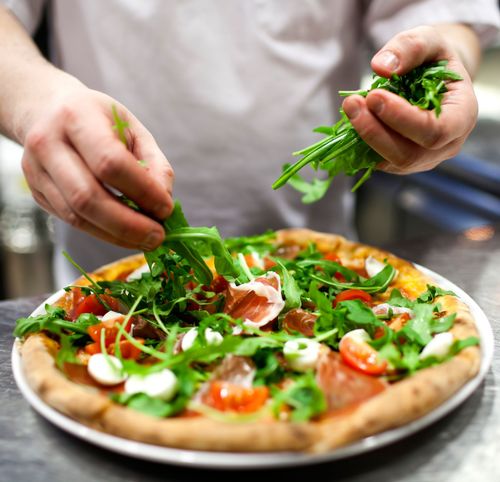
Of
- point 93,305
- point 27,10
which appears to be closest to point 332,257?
point 93,305

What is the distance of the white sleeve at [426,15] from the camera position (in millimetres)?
2301

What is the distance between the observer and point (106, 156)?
119cm

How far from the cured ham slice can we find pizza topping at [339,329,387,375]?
182 millimetres

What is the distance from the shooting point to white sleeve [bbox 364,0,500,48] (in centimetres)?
230

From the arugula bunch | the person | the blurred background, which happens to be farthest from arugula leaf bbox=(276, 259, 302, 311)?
the blurred background

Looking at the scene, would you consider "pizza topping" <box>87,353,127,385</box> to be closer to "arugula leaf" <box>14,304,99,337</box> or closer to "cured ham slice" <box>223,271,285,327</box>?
"arugula leaf" <box>14,304,99,337</box>

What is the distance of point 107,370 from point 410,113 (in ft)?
2.66

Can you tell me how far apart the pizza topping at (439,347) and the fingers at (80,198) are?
0.58 metres

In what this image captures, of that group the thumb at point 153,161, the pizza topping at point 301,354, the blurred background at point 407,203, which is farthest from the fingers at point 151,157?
the blurred background at point 407,203

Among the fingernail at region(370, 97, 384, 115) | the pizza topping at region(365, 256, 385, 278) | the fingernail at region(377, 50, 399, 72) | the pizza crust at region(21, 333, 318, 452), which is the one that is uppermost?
the fingernail at region(377, 50, 399, 72)

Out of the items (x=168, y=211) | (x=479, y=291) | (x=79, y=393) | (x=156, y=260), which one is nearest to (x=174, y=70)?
(x=156, y=260)

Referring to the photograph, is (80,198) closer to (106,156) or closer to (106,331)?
(106,156)

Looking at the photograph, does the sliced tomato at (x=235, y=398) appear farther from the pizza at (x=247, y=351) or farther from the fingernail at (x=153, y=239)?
the fingernail at (x=153, y=239)

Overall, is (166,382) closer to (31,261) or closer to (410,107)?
(410,107)
